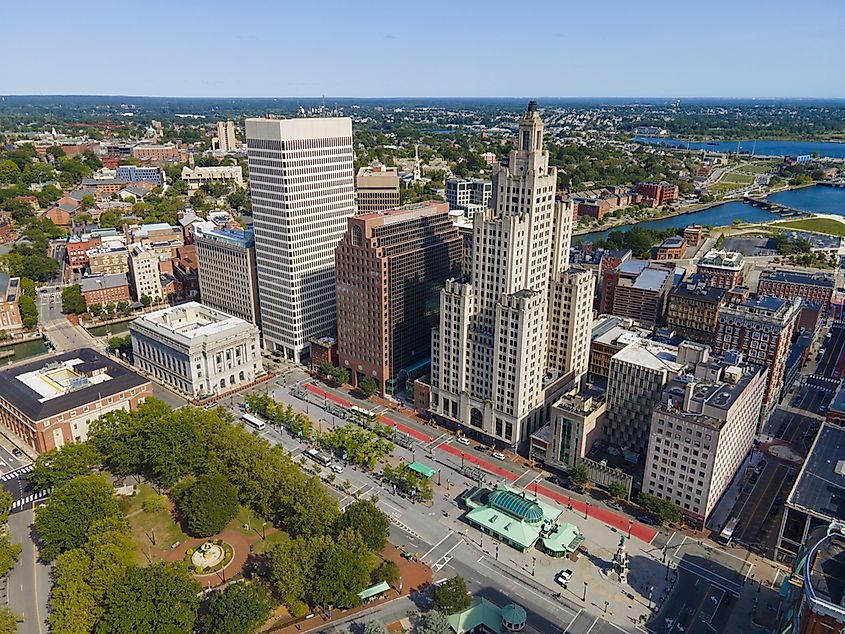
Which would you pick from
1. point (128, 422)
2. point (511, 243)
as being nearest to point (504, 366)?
point (511, 243)

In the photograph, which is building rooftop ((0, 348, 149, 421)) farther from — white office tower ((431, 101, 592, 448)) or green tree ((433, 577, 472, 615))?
green tree ((433, 577, 472, 615))

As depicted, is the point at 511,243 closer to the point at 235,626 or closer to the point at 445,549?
the point at 445,549

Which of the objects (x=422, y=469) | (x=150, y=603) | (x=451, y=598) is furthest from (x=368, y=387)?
(x=150, y=603)

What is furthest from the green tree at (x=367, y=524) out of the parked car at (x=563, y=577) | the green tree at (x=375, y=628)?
the parked car at (x=563, y=577)

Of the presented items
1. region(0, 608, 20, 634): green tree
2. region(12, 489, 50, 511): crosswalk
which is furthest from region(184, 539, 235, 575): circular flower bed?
region(12, 489, 50, 511): crosswalk

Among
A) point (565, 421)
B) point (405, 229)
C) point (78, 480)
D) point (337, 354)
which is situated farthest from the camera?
point (337, 354)

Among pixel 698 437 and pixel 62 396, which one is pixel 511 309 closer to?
pixel 698 437

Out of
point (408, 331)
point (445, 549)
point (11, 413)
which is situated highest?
point (408, 331)

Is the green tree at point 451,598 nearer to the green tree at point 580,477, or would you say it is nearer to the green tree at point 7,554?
the green tree at point 580,477
